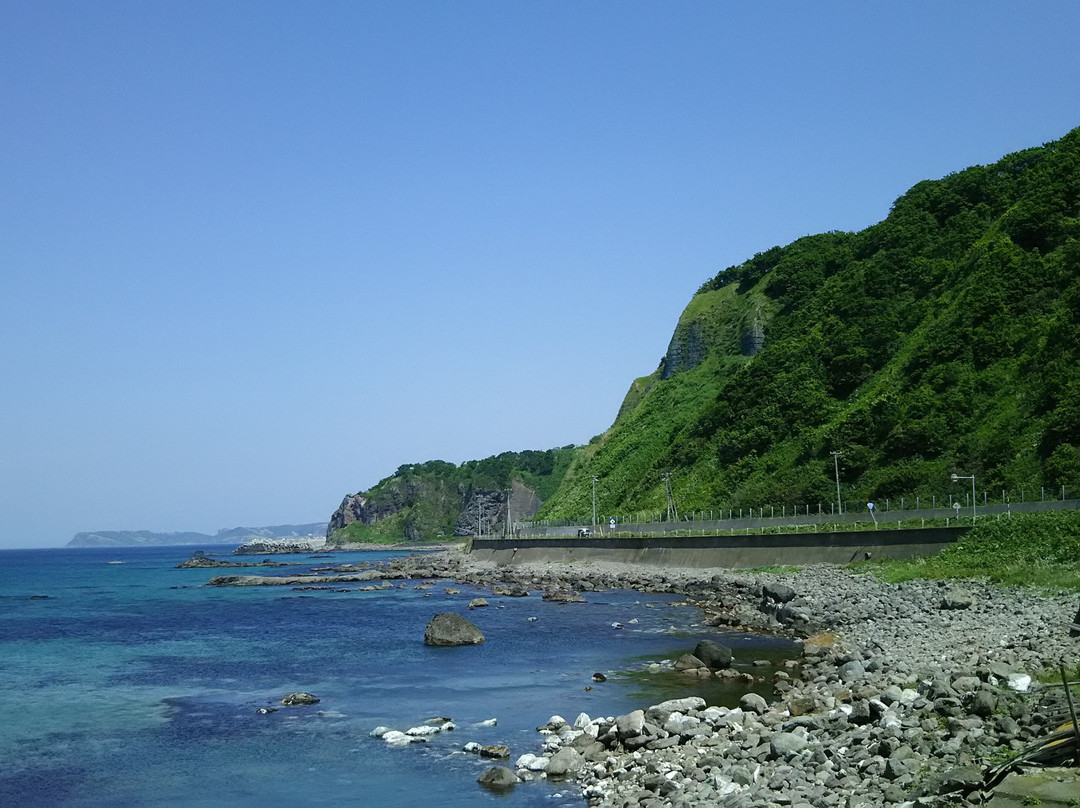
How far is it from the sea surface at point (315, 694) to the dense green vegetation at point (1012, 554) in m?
11.6

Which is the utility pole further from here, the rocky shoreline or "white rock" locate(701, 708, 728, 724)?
"white rock" locate(701, 708, 728, 724)

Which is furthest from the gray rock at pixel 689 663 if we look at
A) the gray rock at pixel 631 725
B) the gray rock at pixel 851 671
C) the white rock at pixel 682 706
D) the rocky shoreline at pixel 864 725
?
the gray rock at pixel 631 725

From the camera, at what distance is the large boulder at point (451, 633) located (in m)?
46.0

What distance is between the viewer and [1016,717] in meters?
15.4

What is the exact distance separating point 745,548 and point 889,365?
34158 mm

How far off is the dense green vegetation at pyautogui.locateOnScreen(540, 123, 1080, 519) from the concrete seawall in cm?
1031

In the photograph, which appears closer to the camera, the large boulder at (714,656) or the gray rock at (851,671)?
the gray rock at (851,671)

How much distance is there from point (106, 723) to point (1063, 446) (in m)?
57.3

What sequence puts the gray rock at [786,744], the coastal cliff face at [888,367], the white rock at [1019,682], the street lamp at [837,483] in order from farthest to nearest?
the street lamp at [837,483]
the coastal cliff face at [888,367]
the gray rock at [786,744]
the white rock at [1019,682]

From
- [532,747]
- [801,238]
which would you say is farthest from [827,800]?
[801,238]

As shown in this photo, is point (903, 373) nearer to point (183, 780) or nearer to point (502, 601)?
point (502, 601)

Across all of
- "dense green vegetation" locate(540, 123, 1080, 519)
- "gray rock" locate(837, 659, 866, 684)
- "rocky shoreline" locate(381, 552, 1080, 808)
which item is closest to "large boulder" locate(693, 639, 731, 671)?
"rocky shoreline" locate(381, 552, 1080, 808)

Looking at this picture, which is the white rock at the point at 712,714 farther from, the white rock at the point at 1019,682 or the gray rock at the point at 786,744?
the white rock at the point at 1019,682

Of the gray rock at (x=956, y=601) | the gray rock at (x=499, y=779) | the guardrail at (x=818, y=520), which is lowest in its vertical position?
the gray rock at (x=499, y=779)
